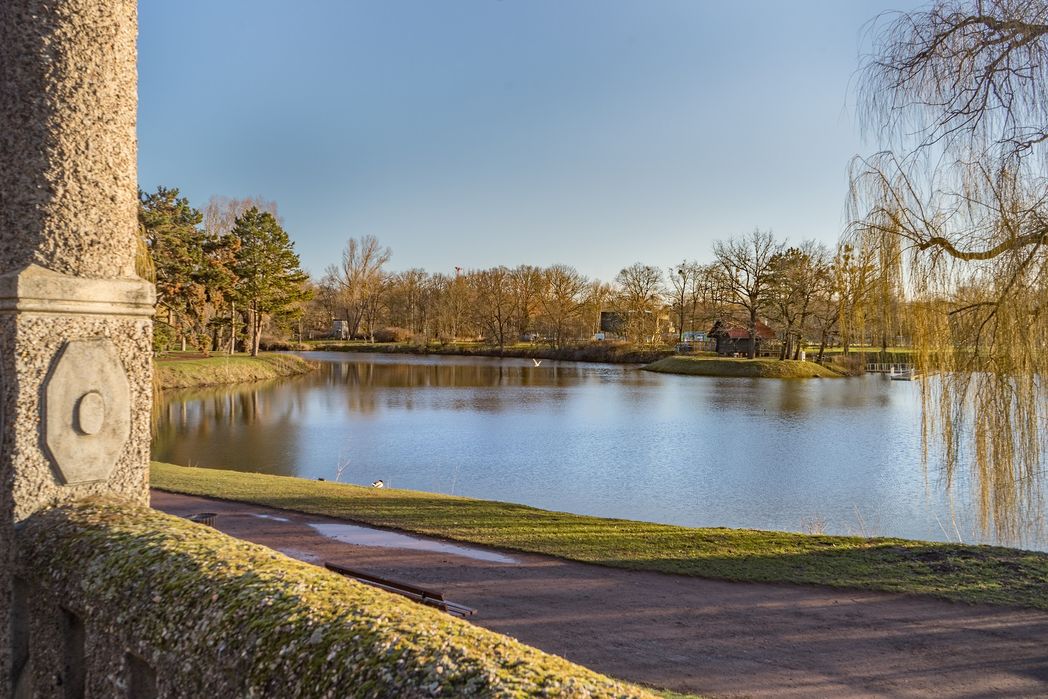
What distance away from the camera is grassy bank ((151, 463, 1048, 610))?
25.8ft

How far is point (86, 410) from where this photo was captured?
9.59 feet

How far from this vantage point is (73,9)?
2.93 meters

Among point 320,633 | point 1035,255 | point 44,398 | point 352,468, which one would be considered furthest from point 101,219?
point 352,468

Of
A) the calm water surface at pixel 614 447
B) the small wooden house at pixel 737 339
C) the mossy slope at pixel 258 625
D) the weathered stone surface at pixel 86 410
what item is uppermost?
the small wooden house at pixel 737 339

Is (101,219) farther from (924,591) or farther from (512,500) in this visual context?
(512,500)

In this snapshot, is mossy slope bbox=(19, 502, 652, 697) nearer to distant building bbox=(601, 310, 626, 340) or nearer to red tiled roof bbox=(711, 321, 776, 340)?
red tiled roof bbox=(711, 321, 776, 340)

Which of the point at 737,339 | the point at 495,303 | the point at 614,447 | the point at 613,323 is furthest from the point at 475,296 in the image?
the point at 614,447

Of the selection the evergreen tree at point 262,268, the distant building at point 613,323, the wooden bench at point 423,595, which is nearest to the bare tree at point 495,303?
the distant building at point 613,323

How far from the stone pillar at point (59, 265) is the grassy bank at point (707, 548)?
22.3 feet

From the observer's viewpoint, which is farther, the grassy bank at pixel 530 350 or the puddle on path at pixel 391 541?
the grassy bank at pixel 530 350

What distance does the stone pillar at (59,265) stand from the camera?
9.14 ft

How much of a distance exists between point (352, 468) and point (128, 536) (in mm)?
15475

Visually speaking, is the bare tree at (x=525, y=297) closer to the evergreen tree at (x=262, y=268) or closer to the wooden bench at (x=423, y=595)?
the evergreen tree at (x=262, y=268)

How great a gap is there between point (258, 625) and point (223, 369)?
43.1m
